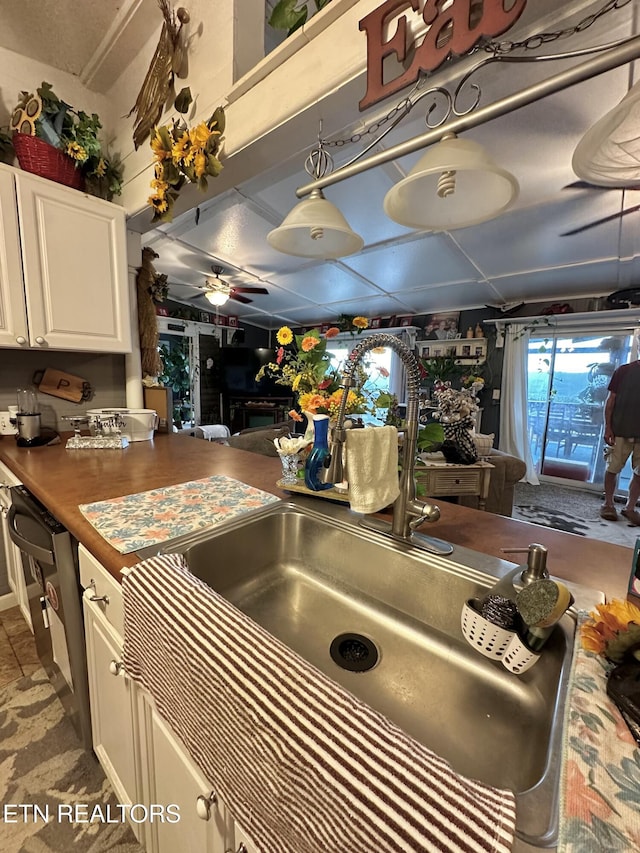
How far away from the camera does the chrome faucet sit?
821mm

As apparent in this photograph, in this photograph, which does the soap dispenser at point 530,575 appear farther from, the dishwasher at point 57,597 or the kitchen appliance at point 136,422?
the kitchen appliance at point 136,422

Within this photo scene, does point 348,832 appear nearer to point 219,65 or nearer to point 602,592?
point 602,592

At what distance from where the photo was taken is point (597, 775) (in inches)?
14.1

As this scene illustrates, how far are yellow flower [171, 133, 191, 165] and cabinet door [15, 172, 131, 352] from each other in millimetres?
789

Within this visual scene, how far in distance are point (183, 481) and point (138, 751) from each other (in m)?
0.75

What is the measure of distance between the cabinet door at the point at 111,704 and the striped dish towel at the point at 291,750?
28 cm

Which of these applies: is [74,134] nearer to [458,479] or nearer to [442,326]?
[458,479]

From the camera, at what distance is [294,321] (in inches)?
253

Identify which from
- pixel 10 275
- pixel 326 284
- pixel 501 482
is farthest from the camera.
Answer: pixel 326 284

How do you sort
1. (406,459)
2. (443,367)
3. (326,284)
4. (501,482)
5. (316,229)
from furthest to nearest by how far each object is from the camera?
(443,367), (326,284), (501,482), (316,229), (406,459)

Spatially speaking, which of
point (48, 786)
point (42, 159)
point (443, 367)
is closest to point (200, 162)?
point (42, 159)

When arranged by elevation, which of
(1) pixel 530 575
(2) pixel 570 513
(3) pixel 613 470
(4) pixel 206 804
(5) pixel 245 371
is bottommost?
(2) pixel 570 513

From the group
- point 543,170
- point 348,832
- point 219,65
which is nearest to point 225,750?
point 348,832

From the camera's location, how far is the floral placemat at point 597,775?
12.0 inches
